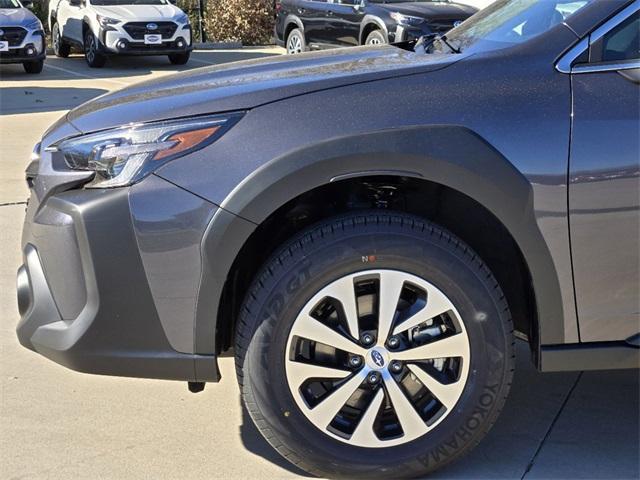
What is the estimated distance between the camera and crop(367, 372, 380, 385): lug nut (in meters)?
3.01

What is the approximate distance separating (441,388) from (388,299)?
1.12 feet

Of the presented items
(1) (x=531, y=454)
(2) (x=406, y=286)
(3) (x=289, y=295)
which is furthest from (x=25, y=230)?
(1) (x=531, y=454)

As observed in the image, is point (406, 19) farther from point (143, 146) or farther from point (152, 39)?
point (143, 146)

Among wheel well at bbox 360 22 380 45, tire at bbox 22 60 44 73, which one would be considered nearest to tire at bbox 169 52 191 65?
tire at bbox 22 60 44 73

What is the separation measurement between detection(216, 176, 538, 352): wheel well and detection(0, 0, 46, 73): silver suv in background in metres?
12.8

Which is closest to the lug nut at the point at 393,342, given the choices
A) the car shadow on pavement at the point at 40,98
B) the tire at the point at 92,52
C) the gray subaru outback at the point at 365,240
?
the gray subaru outback at the point at 365,240

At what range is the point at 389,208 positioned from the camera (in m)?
3.24

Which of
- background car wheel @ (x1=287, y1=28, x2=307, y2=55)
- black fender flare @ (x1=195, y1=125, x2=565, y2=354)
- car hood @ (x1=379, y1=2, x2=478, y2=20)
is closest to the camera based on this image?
black fender flare @ (x1=195, y1=125, x2=565, y2=354)

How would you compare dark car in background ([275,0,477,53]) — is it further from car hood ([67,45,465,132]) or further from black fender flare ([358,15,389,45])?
car hood ([67,45,465,132])

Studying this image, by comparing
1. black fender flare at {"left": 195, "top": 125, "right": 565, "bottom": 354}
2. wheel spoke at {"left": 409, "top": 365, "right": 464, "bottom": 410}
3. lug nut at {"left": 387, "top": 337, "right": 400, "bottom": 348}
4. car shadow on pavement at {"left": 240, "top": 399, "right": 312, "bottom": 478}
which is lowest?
car shadow on pavement at {"left": 240, "top": 399, "right": 312, "bottom": 478}

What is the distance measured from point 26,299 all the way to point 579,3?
2149 millimetres

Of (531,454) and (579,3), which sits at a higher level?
(579,3)

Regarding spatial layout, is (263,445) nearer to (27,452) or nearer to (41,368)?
(27,452)

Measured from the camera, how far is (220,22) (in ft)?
66.0
